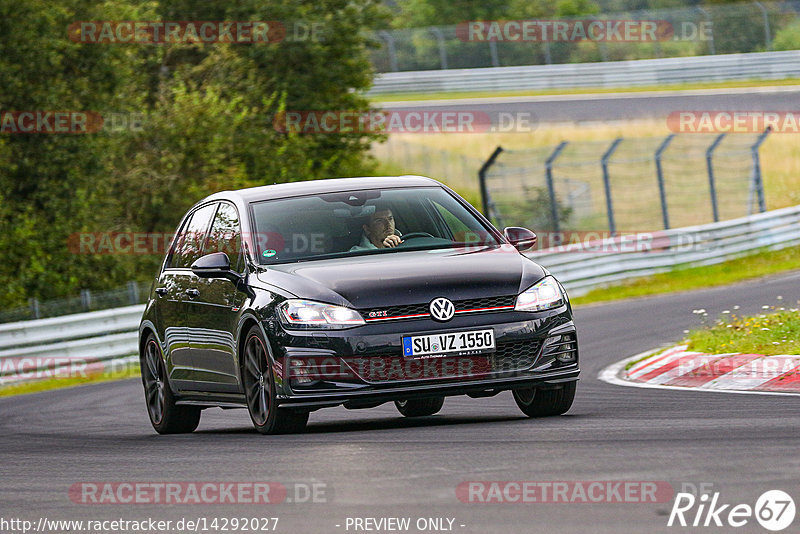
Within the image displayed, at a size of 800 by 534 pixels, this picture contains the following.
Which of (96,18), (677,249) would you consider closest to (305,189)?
(677,249)

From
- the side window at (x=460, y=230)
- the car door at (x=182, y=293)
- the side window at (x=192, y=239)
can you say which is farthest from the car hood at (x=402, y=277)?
the side window at (x=192, y=239)

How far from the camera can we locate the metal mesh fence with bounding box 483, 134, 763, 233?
88.5 ft

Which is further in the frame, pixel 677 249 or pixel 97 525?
pixel 677 249

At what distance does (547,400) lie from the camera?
9695mm

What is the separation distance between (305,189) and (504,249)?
143 cm

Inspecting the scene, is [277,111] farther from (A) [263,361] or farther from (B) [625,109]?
(A) [263,361]

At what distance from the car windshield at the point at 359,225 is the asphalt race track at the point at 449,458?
1.14 m

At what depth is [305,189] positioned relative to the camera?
1038cm

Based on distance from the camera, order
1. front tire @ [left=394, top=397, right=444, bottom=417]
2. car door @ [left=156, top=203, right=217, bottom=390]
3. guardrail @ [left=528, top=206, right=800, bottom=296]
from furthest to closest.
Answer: guardrail @ [left=528, top=206, right=800, bottom=296]
front tire @ [left=394, top=397, right=444, bottom=417]
car door @ [left=156, top=203, right=217, bottom=390]

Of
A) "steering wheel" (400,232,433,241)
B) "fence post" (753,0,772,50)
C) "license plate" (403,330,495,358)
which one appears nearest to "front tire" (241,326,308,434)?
"license plate" (403,330,495,358)

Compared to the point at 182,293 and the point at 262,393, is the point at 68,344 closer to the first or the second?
the point at 182,293

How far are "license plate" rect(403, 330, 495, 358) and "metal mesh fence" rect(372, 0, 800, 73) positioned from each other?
115ft

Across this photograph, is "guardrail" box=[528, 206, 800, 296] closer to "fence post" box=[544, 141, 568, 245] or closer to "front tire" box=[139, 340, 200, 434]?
"fence post" box=[544, 141, 568, 245]

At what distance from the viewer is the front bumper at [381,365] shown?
885 centimetres
